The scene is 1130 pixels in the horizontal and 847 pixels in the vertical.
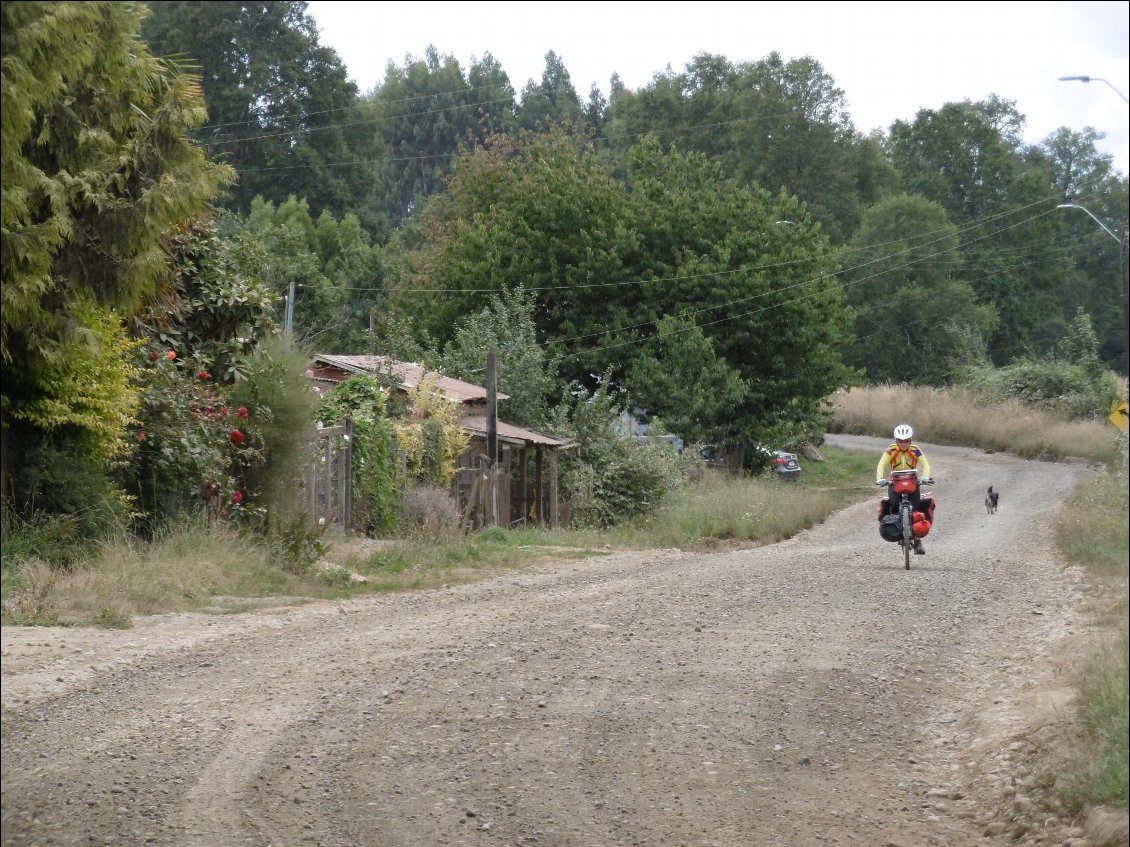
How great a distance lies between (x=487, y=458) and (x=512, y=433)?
7.54 ft

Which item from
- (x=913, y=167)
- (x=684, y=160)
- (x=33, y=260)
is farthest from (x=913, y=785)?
(x=913, y=167)

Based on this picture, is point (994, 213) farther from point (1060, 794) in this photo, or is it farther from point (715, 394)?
point (1060, 794)

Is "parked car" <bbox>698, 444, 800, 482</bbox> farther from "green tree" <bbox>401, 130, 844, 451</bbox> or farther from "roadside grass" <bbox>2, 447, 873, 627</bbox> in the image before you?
"roadside grass" <bbox>2, 447, 873, 627</bbox>

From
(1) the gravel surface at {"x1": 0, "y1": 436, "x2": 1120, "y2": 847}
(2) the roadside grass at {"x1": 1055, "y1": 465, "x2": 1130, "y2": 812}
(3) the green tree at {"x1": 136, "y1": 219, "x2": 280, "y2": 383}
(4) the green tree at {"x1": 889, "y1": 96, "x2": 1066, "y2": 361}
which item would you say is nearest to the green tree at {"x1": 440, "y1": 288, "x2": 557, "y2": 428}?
(3) the green tree at {"x1": 136, "y1": 219, "x2": 280, "y2": 383}

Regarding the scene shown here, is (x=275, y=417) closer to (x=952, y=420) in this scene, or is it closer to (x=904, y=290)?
(x=952, y=420)

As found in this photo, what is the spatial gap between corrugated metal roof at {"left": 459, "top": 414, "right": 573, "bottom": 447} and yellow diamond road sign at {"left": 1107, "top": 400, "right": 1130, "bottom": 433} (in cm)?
2218

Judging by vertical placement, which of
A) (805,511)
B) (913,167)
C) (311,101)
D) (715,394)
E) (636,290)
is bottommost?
(805,511)

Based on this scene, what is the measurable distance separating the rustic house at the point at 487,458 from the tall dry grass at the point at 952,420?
11095 millimetres

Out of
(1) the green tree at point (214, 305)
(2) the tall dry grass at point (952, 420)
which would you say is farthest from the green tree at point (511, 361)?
(1) the green tree at point (214, 305)

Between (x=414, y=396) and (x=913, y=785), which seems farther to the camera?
(x=414, y=396)

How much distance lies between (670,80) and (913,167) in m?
15.1

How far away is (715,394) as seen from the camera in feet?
130

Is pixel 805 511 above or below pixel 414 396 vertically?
below

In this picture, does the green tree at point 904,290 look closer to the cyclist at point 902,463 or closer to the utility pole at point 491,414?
the utility pole at point 491,414
